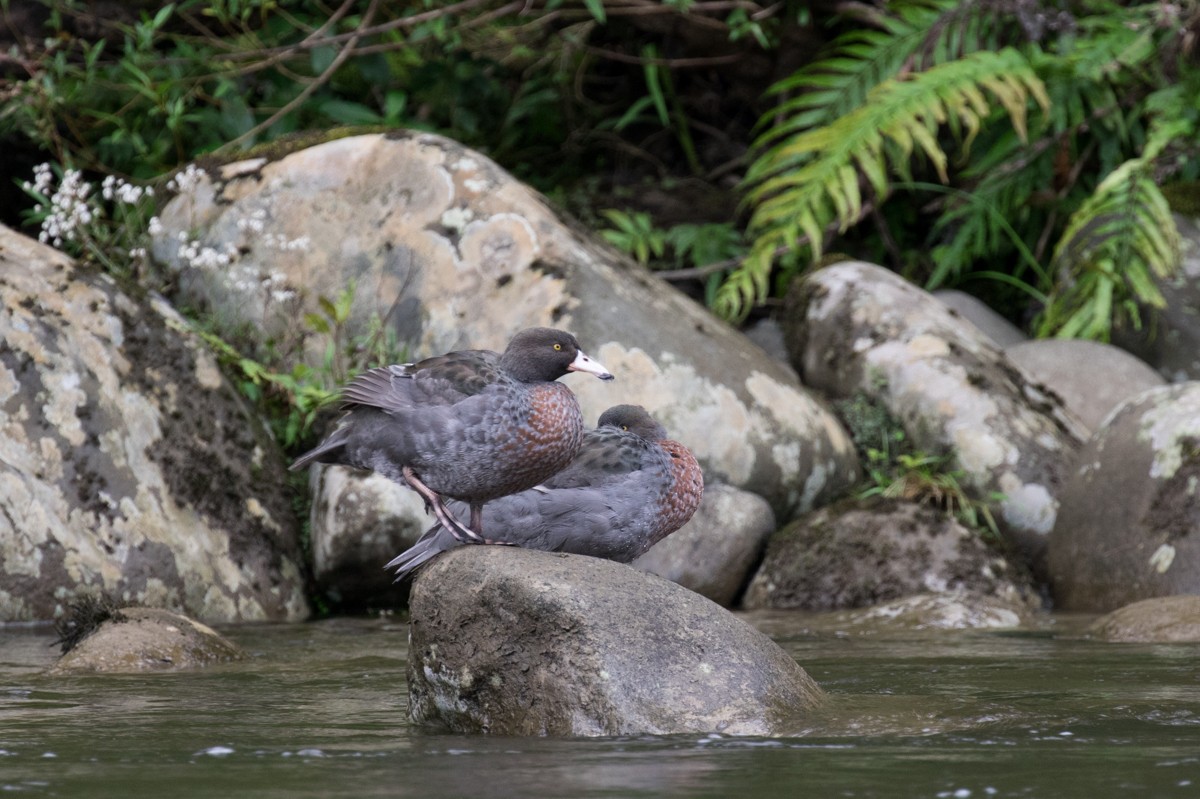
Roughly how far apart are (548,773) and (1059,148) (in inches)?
333

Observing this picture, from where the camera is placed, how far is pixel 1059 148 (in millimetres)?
10805

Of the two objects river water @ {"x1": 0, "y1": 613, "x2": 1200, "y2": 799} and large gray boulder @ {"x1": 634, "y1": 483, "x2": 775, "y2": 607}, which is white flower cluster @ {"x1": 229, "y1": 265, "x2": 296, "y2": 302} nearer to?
large gray boulder @ {"x1": 634, "y1": 483, "x2": 775, "y2": 607}

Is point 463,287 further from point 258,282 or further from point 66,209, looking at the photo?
point 66,209

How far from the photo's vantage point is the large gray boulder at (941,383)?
8.12 m

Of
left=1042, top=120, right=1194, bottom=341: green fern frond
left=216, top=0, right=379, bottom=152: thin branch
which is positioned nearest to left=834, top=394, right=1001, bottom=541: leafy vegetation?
left=1042, top=120, right=1194, bottom=341: green fern frond

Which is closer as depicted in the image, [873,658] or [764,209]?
[873,658]

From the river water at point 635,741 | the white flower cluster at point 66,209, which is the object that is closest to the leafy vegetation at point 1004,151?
the white flower cluster at point 66,209

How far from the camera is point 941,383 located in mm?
8453

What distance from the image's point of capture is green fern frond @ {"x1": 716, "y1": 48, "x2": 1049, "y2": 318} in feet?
32.6

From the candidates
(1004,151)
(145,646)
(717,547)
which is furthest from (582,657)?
(1004,151)

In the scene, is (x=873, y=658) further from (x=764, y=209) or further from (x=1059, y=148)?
(x=1059, y=148)

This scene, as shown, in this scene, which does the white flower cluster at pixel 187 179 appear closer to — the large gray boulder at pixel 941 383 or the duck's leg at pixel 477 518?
the large gray boulder at pixel 941 383

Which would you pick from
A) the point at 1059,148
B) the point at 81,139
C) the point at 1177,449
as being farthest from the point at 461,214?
the point at 1059,148

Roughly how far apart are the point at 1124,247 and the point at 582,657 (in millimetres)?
6635
